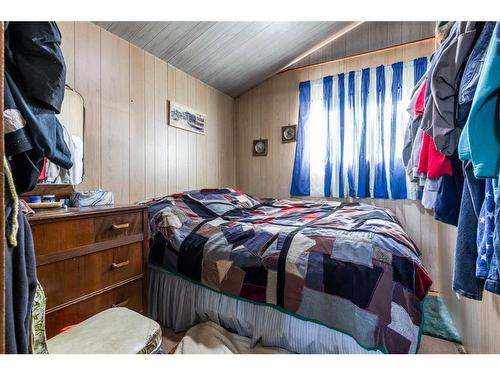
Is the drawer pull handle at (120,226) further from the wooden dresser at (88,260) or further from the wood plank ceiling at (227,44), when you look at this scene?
→ the wood plank ceiling at (227,44)

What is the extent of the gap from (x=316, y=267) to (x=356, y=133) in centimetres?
224

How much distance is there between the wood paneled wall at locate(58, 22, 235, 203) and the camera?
188 cm

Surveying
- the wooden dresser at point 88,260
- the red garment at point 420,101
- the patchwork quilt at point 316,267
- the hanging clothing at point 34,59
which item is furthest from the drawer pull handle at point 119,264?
the red garment at point 420,101

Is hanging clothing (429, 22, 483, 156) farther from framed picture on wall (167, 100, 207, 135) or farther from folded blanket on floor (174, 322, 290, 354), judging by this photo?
framed picture on wall (167, 100, 207, 135)

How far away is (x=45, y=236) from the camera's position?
1068 mm

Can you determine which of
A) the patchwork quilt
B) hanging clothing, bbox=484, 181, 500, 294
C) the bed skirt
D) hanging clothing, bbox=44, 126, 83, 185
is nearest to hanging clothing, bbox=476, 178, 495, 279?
hanging clothing, bbox=484, 181, 500, 294

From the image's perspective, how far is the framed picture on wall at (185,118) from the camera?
8.66 feet

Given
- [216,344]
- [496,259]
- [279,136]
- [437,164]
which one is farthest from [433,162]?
[279,136]

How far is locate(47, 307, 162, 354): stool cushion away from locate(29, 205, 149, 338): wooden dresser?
0.30m

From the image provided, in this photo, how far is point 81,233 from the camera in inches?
47.4

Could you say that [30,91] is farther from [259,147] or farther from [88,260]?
[259,147]
